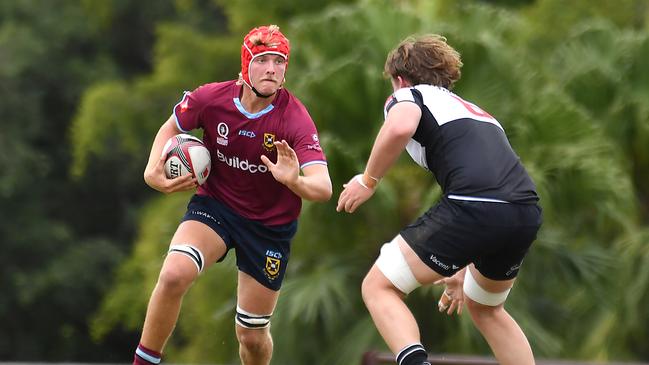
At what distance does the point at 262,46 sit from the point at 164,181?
2.93ft

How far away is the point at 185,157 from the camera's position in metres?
6.79

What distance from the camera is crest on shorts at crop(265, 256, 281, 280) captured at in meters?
7.16

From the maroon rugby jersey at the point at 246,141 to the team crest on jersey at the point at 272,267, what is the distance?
0.21 meters

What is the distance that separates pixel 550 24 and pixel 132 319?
775 cm

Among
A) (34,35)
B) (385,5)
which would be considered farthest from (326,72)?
(34,35)

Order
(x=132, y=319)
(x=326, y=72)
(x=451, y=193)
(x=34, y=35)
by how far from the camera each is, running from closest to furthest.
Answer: (x=451, y=193) < (x=326, y=72) < (x=132, y=319) < (x=34, y=35)

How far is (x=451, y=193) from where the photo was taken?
6039 millimetres

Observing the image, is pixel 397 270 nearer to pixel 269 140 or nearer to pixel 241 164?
pixel 269 140

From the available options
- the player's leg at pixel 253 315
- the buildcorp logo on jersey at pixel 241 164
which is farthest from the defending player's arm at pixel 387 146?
the player's leg at pixel 253 315

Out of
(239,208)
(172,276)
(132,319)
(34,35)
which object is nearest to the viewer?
(172,276)

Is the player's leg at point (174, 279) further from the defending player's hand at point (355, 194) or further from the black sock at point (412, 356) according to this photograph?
the black sock at point (412, 356)

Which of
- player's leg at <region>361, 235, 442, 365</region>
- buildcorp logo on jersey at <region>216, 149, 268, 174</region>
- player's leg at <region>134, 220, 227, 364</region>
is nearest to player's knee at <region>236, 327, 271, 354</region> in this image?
player's leg at <region>134, 220, 227, 364</region>

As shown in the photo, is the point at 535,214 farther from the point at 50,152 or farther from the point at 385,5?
the point at 50,152

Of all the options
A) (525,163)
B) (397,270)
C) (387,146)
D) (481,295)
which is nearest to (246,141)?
(387,146)
